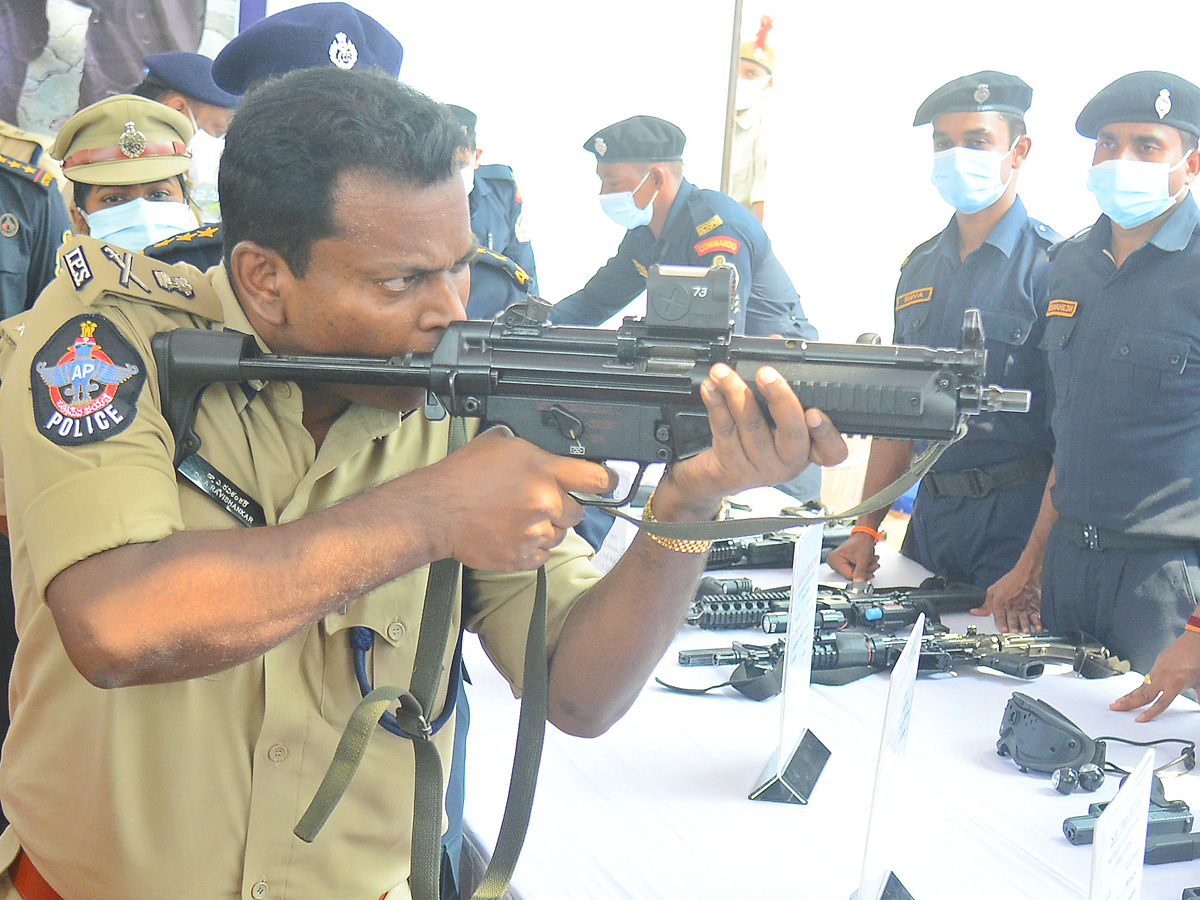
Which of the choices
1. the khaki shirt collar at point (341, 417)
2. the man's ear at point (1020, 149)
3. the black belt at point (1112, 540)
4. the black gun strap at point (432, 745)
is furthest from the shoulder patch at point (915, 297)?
the khaki shirt collar at point (341, 417)

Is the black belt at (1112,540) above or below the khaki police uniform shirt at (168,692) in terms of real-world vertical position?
below

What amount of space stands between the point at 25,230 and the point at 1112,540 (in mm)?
3281

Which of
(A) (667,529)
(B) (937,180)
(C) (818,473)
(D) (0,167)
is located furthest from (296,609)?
(C) (818,473)

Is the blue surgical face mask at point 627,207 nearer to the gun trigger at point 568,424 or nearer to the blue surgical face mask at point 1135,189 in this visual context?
the blue surgical face mask at point 1135,189

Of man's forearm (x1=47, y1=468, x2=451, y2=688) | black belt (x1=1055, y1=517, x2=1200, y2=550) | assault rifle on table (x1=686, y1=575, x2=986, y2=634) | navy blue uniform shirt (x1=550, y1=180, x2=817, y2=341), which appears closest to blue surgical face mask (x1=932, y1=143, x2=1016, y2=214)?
navy blue uniform shirt (x1=550, y1=180, x2=817, y2=341)

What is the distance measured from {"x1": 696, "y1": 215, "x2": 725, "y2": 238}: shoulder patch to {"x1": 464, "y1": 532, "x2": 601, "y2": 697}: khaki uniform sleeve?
3.19 m

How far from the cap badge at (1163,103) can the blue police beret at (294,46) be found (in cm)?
213

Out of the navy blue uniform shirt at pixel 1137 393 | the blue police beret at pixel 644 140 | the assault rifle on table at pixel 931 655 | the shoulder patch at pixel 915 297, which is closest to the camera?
the assault rifle on table at pixel 931 655

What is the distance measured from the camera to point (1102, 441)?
2.66m

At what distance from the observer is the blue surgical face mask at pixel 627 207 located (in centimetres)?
464

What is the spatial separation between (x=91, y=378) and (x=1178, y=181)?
2.84m

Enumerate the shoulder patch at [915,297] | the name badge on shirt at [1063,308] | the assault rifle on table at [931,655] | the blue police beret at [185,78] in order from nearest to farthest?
the assault rifle on table at [931,655] → the name badge on shirt at [1063,308] → the shoulder patch at [915,297] → the blue police beret at [185,78]

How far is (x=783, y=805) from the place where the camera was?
160cm

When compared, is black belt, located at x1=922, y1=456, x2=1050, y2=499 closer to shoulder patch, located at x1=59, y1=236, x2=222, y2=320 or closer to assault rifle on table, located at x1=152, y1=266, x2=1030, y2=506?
assault rifle on table, located at x1=152, y1=266, x2=1030, y2=506
